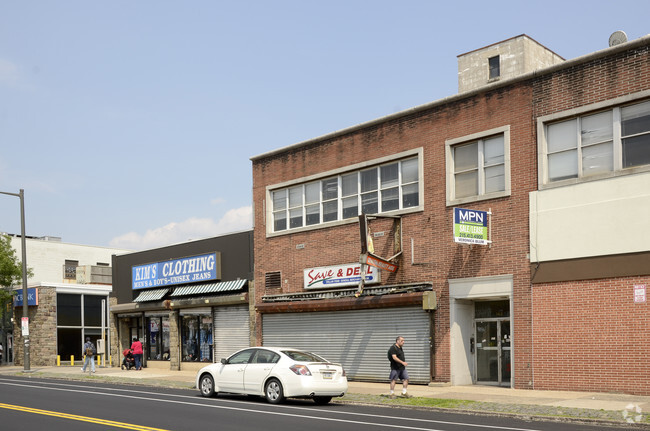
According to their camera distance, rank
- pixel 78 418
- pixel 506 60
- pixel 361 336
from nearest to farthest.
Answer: pixel 78 418, pixel 361 336, pixel 506 60

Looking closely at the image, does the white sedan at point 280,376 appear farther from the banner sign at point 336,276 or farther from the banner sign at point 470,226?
the banner sign at point 336,276

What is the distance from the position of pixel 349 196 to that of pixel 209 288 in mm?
8896

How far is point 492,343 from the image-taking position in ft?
72.9

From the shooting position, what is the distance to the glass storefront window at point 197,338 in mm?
32469

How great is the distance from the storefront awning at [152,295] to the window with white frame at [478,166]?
17.2 m

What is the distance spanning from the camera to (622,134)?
1881 cm

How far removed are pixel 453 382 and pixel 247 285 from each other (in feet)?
36.5

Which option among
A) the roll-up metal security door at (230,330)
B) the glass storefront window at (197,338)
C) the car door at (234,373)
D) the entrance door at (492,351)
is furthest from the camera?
the glass storefront window at (197,338)

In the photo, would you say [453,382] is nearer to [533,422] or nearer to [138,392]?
[533,422]

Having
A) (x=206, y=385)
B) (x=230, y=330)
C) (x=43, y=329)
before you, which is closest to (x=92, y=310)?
(x=43, y=329)

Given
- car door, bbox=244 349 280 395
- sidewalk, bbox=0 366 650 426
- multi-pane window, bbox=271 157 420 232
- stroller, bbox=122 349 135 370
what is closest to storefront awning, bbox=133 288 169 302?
stroller, bbox=122 349 135 370

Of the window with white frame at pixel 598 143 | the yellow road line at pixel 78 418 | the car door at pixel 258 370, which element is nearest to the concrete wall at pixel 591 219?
the window with white frame at pixel 598 143

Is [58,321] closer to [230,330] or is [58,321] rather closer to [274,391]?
[230,330]

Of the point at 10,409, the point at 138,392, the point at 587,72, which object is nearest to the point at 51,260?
the point at 138,392
